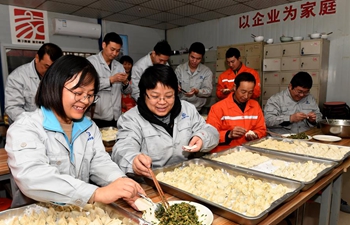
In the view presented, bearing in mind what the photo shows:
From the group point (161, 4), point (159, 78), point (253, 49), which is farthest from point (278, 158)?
point (161, 4)

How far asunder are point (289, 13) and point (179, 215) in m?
5.57

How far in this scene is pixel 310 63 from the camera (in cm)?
491

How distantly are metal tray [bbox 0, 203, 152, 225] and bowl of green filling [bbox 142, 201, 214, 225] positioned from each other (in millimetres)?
81

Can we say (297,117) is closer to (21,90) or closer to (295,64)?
(295,64)

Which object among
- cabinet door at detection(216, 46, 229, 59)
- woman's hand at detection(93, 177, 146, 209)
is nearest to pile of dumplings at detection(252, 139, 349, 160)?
woman's hand at detection(93, 177, 146, 209)

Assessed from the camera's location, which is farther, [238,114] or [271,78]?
[271,78]

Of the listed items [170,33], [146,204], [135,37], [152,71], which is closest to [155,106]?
[152,71]

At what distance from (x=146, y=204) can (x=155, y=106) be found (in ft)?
2.43

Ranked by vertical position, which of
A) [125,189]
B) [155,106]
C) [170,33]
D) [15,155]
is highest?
[170,33]

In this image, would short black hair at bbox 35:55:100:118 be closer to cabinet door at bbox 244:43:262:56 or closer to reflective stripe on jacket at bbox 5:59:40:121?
reflective stripe on jacket at bbox 5:59:40:121

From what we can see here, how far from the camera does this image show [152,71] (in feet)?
5.62

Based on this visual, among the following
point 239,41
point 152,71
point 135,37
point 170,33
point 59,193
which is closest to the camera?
point 59,193

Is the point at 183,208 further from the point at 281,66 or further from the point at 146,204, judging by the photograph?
the point at 281,66

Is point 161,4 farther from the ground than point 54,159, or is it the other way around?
point 161,4
